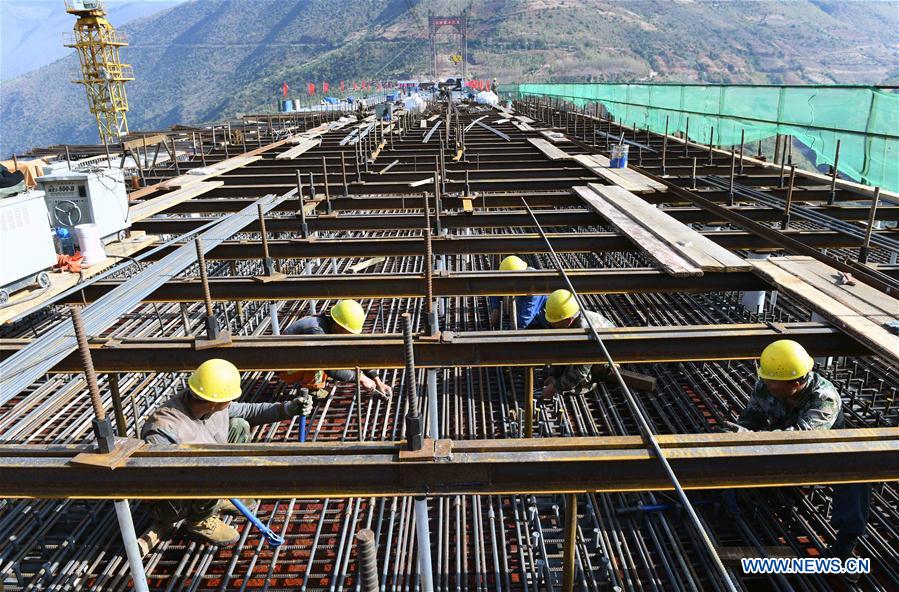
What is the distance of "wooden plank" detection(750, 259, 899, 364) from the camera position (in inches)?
165

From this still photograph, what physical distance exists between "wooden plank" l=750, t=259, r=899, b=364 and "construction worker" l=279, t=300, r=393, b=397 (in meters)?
4.24

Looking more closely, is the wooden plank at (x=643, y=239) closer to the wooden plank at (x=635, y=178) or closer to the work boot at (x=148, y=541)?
the wooden plank at (x=635, y=178)

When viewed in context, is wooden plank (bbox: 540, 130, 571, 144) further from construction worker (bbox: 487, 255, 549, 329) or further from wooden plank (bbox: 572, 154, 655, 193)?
construction worker (bbox: 487, 255, 549, 329)

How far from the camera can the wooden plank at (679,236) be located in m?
5.85

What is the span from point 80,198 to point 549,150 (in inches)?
400

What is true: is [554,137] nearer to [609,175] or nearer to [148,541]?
[609,175]

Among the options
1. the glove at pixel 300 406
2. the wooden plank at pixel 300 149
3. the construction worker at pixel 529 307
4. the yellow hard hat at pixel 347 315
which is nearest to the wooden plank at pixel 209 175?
the wooden plank at pixel 300 149

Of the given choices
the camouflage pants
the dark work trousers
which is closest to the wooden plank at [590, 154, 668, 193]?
the dark work trousers

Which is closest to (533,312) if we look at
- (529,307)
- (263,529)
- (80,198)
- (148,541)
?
(529,307)

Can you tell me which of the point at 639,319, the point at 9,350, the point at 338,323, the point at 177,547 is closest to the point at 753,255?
the point at 639,319

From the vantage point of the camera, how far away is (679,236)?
6.81 m

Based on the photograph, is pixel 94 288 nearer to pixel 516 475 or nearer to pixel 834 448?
pixel 516 475

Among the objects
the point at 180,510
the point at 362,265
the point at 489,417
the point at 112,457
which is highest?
the point at 112,457

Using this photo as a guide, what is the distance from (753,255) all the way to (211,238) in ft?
24.5
